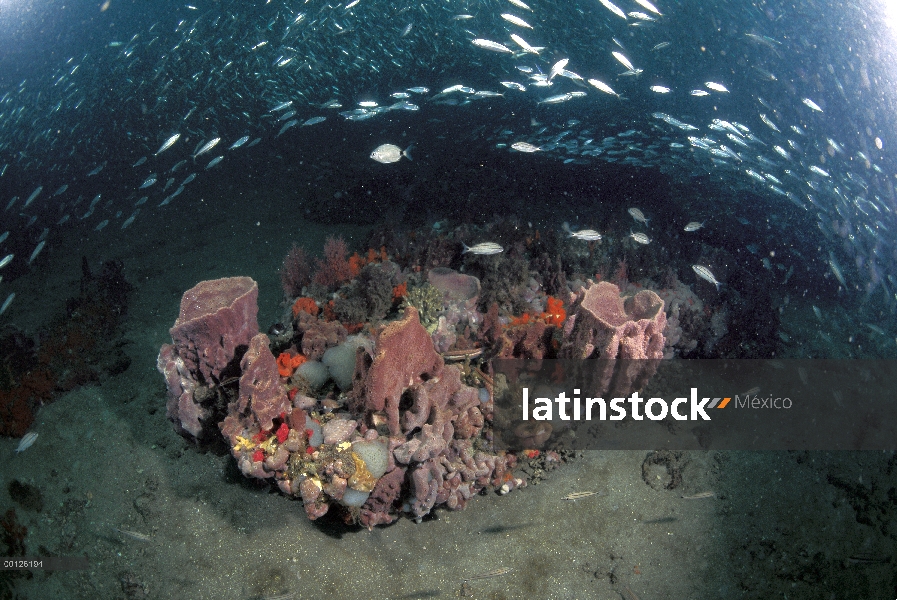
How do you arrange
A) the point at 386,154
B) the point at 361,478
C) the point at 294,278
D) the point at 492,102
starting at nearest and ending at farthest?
the point at 361,478, the point at 386,154, the point at 294,278, the point at 492,102

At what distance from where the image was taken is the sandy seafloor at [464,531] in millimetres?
4605

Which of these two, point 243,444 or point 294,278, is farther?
point 294,278

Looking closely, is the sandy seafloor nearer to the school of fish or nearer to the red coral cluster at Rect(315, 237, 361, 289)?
the red coral cluster at Rect(315, 237, 361, 289)

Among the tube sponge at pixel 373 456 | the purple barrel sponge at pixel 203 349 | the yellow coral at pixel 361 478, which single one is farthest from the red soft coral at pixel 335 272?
the yellow coral at pixel 361 478

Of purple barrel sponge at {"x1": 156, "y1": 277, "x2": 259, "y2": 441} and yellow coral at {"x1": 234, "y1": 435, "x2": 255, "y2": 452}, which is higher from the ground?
purple barrel sponge at {"x1": 156, "y1": 277, "x2": 259, "y2": 441}

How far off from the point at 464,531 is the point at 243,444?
8.69 feet

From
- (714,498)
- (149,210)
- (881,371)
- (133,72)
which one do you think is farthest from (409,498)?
(133,72)

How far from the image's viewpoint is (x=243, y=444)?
4207 millimetres

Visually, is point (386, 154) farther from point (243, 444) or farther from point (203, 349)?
point (243, 444)

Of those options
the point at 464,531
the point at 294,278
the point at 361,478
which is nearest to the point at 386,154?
the point at 294,278

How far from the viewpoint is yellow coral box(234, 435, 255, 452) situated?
13.7ft
